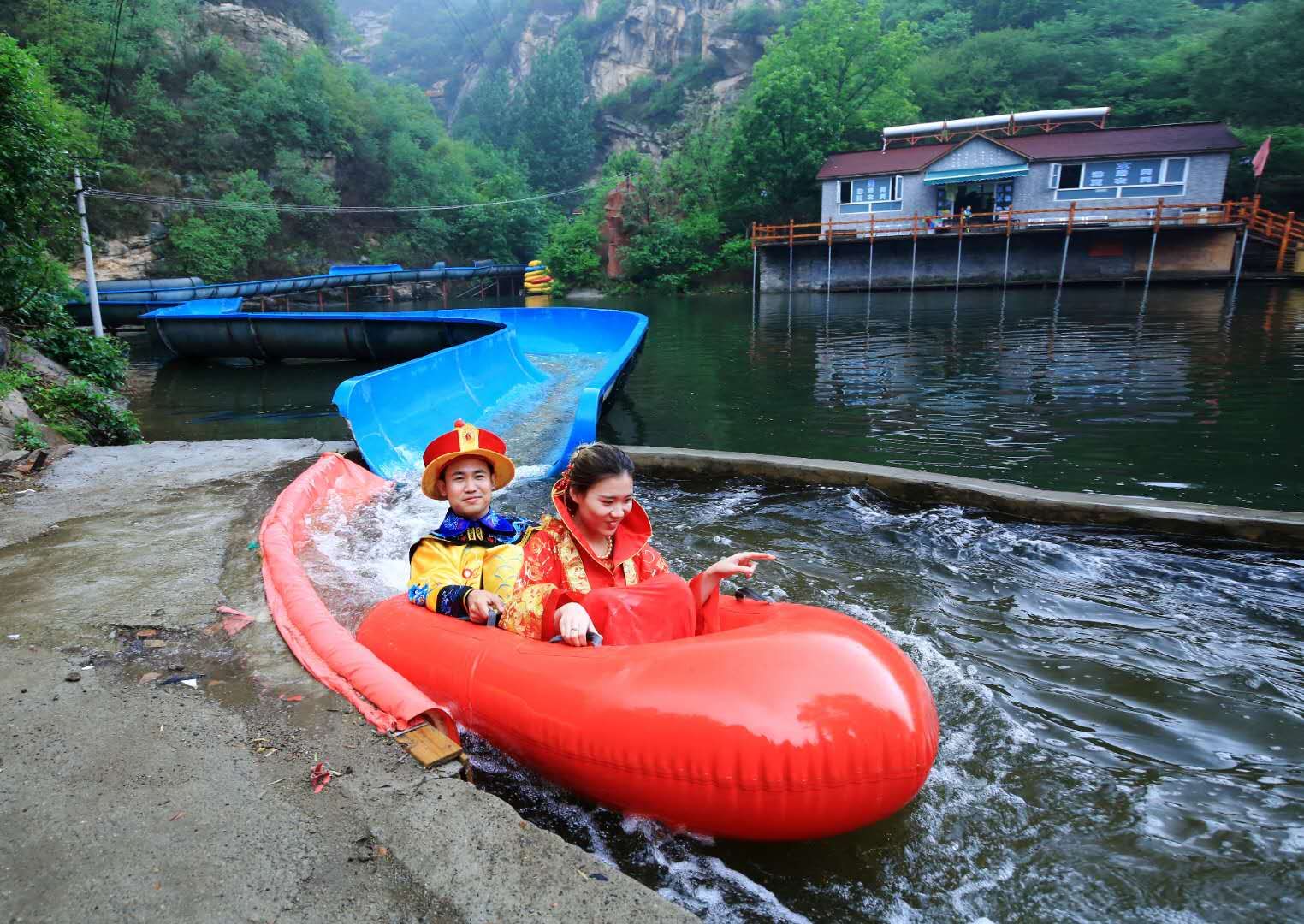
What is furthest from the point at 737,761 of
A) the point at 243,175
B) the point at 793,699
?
the point at 243,175

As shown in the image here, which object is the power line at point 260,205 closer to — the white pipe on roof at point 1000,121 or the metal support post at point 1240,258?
the white pipe on roof at point 1000,121

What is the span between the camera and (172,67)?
43.5m

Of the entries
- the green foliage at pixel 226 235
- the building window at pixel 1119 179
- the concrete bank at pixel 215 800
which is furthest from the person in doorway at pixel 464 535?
the green foliage at pixel 226 235

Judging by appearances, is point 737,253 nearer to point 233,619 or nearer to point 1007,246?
point 1007,246

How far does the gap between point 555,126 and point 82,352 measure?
63592mm

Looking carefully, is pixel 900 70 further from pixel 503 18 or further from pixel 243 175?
pixel 503 18

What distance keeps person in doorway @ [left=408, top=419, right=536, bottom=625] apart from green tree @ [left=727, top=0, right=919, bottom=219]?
125 feet

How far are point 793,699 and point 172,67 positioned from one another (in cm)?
5523

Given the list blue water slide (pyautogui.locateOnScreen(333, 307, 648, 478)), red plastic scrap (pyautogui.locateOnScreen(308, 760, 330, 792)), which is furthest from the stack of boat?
red plastic scrap (pyautogui.locateOnScreen(308, 760, 330, 792))

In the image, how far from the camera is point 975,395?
11117mm

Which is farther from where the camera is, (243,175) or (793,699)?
(243,175)

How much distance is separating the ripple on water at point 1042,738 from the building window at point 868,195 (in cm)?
3152

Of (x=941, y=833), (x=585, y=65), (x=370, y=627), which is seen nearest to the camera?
(x=941, y=833)

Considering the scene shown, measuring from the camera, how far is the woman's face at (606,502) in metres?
2.74
